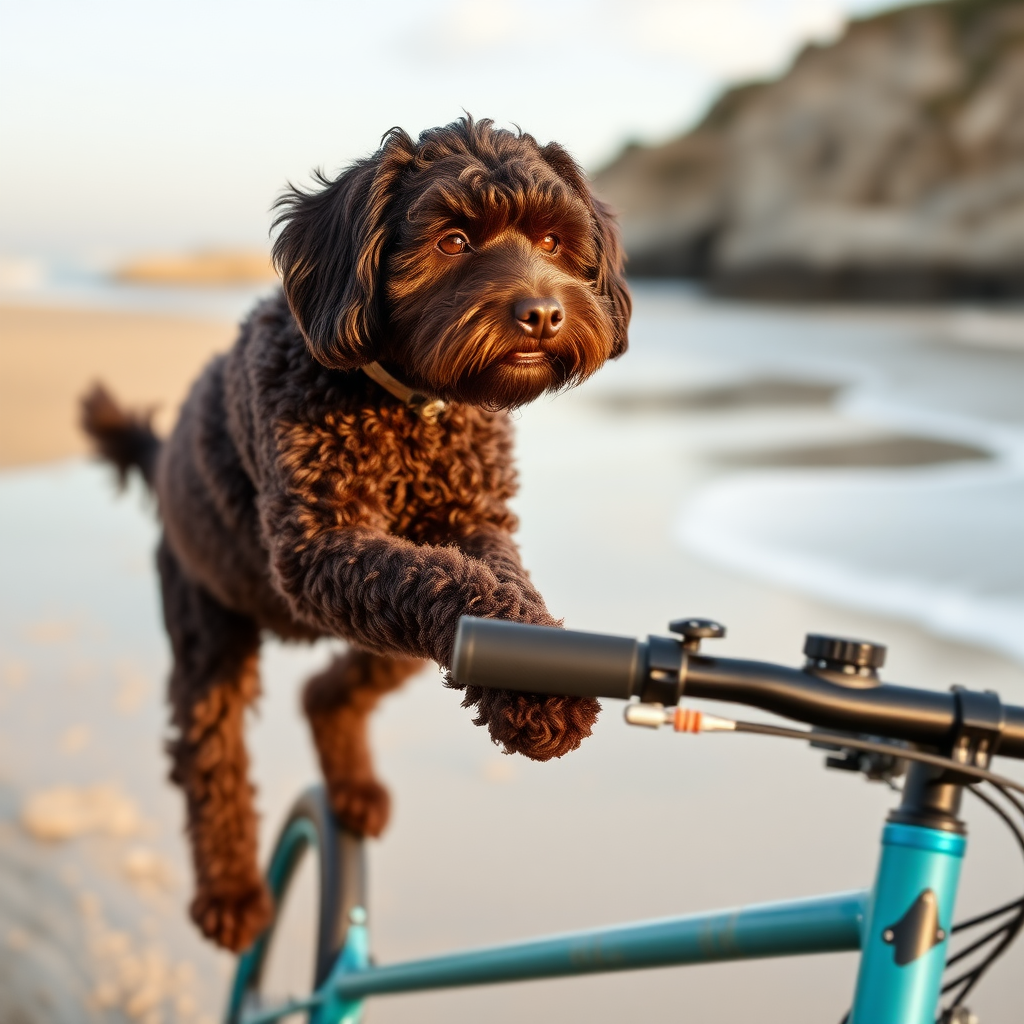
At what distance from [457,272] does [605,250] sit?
32 cm

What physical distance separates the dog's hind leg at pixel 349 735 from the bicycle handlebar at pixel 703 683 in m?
1.59

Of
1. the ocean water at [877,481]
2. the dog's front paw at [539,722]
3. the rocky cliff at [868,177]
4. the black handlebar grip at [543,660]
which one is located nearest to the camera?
the black handlebar grip at [543,660]

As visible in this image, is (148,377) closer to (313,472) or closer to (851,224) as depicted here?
(313,472)

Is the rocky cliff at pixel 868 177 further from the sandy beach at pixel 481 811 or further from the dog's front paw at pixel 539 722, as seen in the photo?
the dog's front paw at pixel 539 722

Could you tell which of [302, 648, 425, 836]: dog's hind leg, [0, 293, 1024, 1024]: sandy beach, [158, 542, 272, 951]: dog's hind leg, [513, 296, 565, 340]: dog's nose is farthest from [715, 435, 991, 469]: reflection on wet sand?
[513, 296, 565, 340]: dog's nose

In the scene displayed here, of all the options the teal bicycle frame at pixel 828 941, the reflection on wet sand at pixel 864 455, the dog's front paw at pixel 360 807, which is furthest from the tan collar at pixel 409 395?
the reflection on wet sand at pixel 864 455

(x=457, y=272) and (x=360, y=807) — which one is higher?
(x=457, y=272)

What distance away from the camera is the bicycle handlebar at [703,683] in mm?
990

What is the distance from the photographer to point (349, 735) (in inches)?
106

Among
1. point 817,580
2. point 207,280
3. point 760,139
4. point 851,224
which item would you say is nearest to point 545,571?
point 817,580

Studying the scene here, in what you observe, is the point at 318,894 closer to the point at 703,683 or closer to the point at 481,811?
the point at 481,811

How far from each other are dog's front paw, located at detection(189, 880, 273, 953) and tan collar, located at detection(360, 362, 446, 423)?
121cm

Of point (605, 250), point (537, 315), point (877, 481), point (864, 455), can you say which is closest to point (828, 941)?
point (537, 315)

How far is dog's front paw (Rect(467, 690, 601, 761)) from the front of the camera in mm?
1218
